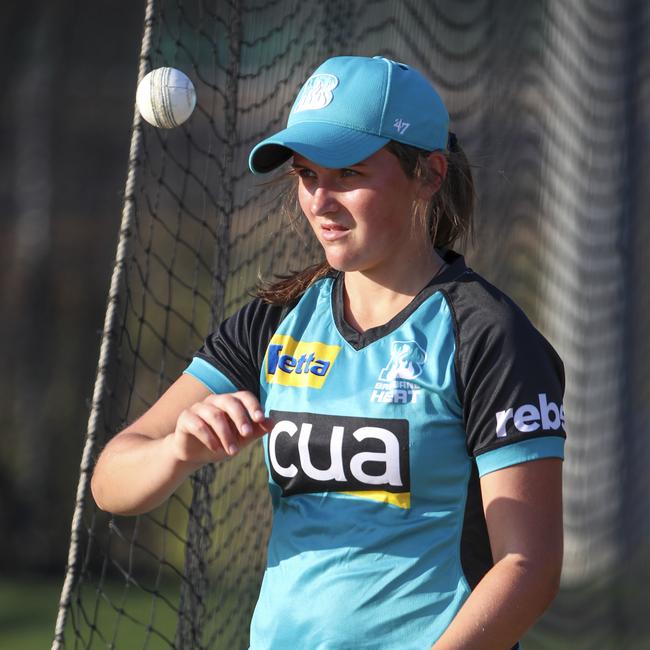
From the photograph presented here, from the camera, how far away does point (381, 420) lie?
66.4 inches

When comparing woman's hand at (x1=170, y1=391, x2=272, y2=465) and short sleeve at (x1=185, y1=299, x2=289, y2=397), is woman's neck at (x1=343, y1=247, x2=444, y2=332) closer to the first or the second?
short sleeve at (x1=185, y1=299, x2=289, y2=397)

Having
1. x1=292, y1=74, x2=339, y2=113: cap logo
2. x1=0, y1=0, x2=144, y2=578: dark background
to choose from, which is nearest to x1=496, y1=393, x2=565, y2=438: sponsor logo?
x1=292, y1=74, x2=339, y2=113: cap logo

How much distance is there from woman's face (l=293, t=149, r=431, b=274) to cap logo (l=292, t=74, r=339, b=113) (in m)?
0.10

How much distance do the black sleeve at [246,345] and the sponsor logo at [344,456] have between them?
16cm

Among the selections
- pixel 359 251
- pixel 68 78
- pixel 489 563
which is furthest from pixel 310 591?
pixel 68 78

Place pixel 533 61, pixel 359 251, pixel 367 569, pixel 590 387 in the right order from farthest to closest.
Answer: pixel 533 61 → pixel 590 387 → pixel 359 251 → pixel 367 569

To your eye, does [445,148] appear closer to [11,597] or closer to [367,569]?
[367,569]

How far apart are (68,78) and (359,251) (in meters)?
5.81

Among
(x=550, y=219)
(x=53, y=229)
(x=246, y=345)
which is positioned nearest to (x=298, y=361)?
(x=246, y=345)

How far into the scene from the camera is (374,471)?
168 cm

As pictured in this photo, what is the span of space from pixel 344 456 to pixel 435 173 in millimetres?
471

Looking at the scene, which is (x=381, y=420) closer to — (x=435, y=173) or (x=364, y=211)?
(x=364, y=211)

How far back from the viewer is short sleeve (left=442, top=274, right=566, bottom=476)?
1.63 m

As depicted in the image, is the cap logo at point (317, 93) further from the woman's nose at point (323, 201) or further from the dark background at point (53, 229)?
the dark background at point (53, 229)
